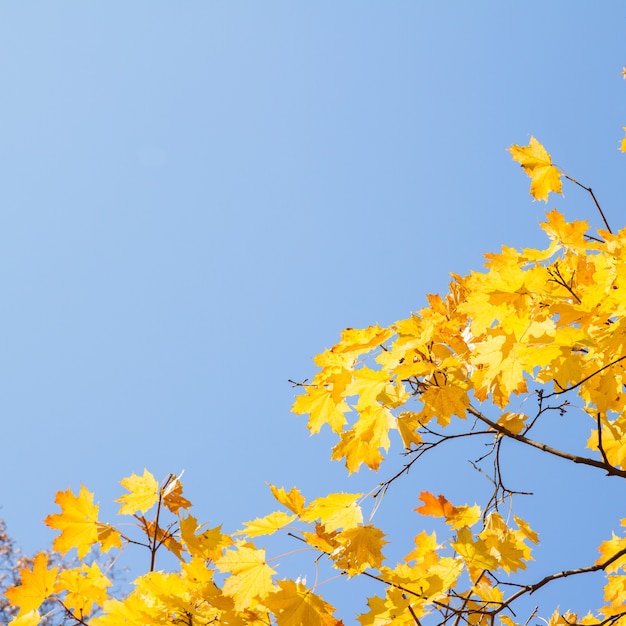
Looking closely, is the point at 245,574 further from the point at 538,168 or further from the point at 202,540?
the point at 538,168

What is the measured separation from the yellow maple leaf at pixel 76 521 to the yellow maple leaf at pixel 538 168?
2.53m

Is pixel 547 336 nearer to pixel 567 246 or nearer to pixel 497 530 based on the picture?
pixel 567 246

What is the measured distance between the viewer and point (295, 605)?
182cm

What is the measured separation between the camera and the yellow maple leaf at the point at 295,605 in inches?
71.5

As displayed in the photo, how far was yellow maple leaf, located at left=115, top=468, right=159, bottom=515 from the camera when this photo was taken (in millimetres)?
2346

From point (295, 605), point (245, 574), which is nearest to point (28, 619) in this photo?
point (245, 574)

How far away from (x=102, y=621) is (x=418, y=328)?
154 cm

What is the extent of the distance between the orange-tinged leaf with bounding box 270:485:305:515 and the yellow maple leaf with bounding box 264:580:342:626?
230mm

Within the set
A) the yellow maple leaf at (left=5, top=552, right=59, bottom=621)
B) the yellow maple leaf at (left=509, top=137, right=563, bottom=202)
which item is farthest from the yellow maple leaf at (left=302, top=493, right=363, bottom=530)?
the yellow maple leaf at (left=509, top=137, right=563, bottom=202)

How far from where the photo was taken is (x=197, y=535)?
2258 mm

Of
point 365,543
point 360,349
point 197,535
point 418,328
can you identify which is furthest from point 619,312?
point 197,535

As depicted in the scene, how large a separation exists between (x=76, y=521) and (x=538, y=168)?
106 inches

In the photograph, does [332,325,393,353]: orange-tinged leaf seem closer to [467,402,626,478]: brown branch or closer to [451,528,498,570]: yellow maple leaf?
[467,402,626,478]: brown branch

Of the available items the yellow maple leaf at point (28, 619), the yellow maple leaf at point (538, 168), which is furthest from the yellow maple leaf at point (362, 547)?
the yellow maple leaf at point (538, 168)
